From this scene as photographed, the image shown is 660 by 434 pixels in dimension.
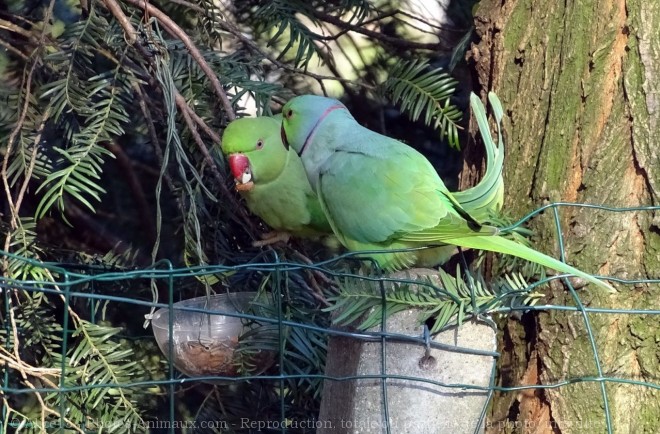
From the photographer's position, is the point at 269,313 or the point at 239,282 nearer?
the point at 269,313

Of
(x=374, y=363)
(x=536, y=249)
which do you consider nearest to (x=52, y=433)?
(x=374, y=363)

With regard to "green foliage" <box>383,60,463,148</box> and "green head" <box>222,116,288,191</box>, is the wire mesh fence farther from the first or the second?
"green foliage" <box>383,60,463,148</box>

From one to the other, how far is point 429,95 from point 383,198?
348 millimetres

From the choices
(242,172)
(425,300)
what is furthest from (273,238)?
(425,300)

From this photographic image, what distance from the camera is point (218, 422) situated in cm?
173

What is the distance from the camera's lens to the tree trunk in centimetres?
144

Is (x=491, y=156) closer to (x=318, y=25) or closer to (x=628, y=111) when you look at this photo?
(x=628, y=111)

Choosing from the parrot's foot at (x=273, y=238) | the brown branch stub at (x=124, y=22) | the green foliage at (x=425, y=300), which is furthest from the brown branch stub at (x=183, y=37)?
the green foliage at (x=425, y=300)

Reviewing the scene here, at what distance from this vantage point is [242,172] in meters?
1.76

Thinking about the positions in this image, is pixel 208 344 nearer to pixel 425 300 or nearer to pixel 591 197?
pixel 425 300

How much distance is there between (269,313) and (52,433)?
496 mm

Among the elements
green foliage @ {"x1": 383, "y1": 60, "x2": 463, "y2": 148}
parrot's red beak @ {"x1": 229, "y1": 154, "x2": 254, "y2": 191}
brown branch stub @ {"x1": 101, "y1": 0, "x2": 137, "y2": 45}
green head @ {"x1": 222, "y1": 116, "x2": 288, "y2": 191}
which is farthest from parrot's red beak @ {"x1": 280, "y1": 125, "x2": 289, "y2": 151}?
brown branch stub @ {"x1": 101, "y1": 0, "x2": 137, "y2": 45}

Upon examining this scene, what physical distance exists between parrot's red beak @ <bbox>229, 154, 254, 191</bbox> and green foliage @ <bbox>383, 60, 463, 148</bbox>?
361mm

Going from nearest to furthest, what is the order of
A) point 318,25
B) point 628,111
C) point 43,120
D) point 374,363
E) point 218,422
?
1. point 374,363
2. point 628,111
3. point 43,120
4. point 218,422
5. point 318,25
